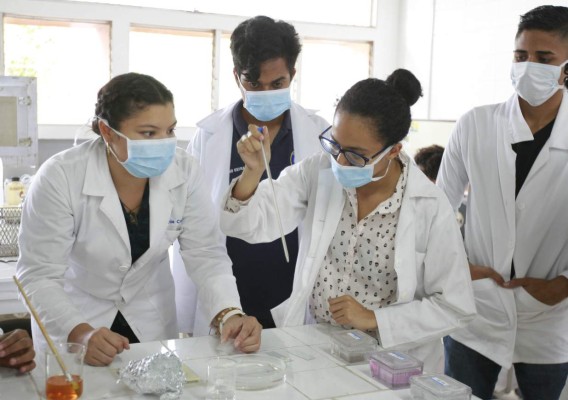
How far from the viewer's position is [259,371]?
1411mm

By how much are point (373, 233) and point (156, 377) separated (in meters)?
0.72

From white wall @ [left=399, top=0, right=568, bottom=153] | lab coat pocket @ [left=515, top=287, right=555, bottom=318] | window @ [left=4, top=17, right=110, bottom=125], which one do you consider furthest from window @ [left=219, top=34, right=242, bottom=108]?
lab coat pocket @ [left=515, top=287, right=555, bottom=318]

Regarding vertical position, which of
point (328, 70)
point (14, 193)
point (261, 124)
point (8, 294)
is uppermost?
point (328, 70)

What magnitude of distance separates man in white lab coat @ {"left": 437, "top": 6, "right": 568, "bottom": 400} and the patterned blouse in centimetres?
43

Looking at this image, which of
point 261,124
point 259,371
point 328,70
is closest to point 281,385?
point 259,371

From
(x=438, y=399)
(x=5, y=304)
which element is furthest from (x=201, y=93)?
(x=438, y=399)

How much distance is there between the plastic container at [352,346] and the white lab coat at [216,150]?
69 cm

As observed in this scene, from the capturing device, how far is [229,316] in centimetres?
170

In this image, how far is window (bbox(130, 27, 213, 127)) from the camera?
4496 millimetres

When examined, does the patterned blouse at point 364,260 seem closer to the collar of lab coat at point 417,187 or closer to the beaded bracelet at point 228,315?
the collar of lab coat at point 417,187

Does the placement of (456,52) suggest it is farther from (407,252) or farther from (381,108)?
(407,252)

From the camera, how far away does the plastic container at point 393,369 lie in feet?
4.60

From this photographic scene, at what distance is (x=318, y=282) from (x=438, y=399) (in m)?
0.56

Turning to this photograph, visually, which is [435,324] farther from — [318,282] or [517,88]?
[517,88]
